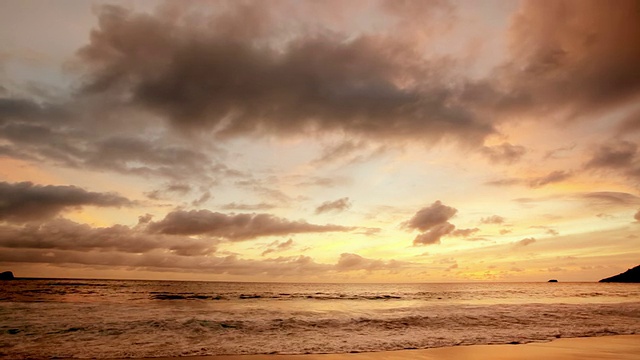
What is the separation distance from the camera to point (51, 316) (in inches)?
1147

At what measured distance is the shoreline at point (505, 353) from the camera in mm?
15805

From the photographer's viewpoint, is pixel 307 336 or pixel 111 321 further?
pixel 111 321

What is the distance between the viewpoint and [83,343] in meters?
19.1

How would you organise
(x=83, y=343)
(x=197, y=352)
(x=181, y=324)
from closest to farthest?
(x=197, y=352) → (x=83, y=343) → (x=181, y=324)

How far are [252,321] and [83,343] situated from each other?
12371 millimetres

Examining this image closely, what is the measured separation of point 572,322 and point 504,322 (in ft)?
17.9

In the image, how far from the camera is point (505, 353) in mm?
16703

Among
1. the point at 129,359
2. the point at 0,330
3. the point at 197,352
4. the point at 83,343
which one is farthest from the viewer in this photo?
the point at 0,330

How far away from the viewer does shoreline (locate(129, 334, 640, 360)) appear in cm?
1580

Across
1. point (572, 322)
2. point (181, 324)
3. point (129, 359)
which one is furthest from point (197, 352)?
point (572, 322)

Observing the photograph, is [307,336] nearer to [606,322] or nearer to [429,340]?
[429,340]

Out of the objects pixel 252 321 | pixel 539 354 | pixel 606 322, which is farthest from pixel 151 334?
pixel 606 322

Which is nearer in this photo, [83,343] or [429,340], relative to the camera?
[83,343]

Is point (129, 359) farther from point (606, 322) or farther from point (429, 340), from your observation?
point (606, 322)
